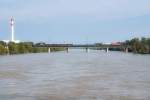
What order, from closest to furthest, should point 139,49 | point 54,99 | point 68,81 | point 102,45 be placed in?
point 54,99
point 68,81
point 139,49
point 102,45

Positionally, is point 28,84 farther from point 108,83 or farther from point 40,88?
point 108,83

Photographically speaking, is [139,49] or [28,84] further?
[139,49]

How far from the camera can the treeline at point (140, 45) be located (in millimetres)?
86806

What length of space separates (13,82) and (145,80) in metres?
7.40

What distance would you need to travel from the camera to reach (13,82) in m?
24.7

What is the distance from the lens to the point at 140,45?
89.9 meters

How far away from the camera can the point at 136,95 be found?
19031 millimetres

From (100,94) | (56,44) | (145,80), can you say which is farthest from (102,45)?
(100,94)

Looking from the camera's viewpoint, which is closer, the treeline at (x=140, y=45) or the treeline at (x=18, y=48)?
the treeline at (x=18, y=48)

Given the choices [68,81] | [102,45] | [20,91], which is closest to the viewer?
[20,91]

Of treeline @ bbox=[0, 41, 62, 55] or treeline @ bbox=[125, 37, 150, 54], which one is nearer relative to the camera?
treeline @ bbox=[0, 41, 62, 55]

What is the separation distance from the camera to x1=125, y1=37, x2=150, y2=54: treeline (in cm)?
8681

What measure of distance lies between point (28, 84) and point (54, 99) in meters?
6.10

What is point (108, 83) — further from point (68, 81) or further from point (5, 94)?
point (5, 94)
